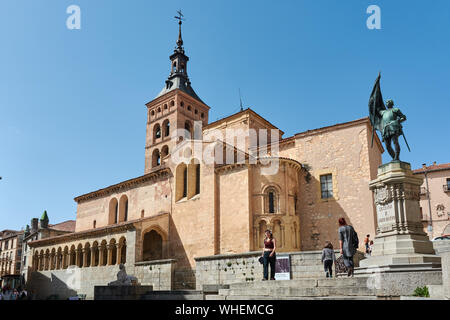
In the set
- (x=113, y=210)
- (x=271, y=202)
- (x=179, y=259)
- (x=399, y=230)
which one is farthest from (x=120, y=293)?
(x=113, y=210)

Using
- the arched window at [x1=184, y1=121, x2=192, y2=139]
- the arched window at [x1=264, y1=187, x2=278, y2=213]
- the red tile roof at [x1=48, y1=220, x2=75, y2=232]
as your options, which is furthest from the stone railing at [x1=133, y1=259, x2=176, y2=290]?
the red tile roof at [x1=48, y1=220, x2=75, y2=232]

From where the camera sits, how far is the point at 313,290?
8.84m

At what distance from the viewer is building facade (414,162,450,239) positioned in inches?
1463

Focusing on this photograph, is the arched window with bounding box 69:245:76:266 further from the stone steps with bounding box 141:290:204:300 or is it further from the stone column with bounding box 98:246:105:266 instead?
the stone steps with bounding box 141:290:204:300

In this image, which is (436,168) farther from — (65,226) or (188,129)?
(65,226)

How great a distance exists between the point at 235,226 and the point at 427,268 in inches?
633

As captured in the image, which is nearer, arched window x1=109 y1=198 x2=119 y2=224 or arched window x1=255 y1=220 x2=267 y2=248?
arched window x1=255 y1=220 x2=267 y2=248

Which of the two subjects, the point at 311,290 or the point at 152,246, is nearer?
the point at 311,290

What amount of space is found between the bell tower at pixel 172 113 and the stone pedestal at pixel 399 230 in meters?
35.3

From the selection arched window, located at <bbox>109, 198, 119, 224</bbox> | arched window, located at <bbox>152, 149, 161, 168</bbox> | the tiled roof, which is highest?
arched window, located at <bbox>152, 149, 161, 168</bbox>

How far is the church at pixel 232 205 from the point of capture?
935 inches

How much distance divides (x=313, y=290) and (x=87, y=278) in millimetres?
24614

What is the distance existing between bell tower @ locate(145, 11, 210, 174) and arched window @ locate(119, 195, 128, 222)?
374 inches
